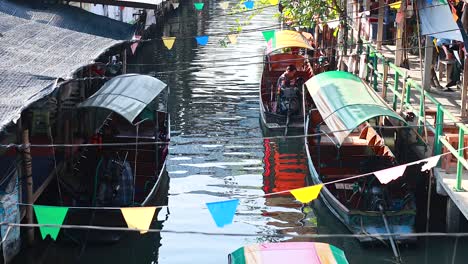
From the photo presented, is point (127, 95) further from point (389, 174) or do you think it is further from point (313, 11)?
point (313, 11)

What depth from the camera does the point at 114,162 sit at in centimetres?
1476

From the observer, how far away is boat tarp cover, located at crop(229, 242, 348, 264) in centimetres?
1031

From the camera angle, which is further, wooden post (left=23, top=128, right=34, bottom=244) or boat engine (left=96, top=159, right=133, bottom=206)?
boat engine (left=96, top=159, right=133, bottom=206)

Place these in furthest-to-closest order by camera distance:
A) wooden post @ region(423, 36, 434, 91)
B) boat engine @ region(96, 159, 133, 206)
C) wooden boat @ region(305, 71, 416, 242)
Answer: wooden post @ region(423, 36, 434, 91), boat engine @ region(96, 159, 133, 206), wooden boat @ region(305, 71, 416, 242)

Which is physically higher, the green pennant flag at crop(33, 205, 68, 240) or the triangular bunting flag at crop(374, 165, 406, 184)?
the triangular bunting flag at crop(374, 165, 406, 184)

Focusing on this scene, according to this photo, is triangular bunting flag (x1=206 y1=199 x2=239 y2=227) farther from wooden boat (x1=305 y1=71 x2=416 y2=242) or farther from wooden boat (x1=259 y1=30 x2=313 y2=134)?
wooden boat (x1=259 y1=30 x2=313 y2=134)

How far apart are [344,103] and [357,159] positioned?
1.95 m

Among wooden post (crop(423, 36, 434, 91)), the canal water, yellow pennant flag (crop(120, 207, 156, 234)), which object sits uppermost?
wooden post (crop(423, 36, 434, 91))

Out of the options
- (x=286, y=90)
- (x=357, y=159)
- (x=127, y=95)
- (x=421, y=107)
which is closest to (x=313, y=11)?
(x=286, y=90)

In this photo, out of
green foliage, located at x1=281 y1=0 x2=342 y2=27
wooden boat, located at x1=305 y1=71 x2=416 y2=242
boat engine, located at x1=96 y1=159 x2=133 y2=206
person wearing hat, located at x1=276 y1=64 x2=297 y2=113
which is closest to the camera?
wooden boat, located at x1=305 y1=71 x2=416 y2=242

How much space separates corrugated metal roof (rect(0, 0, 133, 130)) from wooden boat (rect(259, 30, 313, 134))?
4.50 meters

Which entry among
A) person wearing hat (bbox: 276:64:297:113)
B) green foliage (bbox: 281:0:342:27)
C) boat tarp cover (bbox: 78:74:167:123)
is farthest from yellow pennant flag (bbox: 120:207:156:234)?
green foliage (bbox: 281:0:342:27)

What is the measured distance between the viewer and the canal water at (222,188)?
45.3ft

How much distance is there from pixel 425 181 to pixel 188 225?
4.63 m
